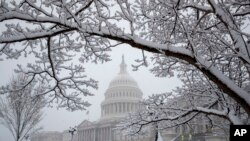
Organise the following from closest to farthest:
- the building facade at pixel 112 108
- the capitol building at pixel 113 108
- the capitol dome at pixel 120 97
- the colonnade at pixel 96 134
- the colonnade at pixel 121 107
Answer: the colonnade at pixel 96 134 < the capitol building at pixel 113 108 < the building facade at pixel 112 108 < the colonnade at pixel 121 107 < the capitol dome at pixel 120 97

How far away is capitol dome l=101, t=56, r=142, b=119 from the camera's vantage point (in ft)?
296

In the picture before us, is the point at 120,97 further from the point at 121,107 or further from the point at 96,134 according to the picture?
the point at 96,134

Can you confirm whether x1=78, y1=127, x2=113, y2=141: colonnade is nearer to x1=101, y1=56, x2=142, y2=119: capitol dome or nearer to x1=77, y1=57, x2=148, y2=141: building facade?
x1=77, y1=57, x2=148, y2=141: building facade

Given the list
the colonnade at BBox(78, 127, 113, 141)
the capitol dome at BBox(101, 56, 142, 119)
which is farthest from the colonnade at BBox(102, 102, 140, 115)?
the colonnade at BBox(78, 127, 113, 141)

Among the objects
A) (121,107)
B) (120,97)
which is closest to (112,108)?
(121,107)

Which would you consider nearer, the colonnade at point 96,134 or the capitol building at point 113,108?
the colonnade at point 96,134

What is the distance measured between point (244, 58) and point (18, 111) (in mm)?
15554

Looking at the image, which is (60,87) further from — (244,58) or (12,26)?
(244,58)

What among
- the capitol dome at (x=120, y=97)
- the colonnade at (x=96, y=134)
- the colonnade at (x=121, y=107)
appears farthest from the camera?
the capitol dome at (x=120, y=97)

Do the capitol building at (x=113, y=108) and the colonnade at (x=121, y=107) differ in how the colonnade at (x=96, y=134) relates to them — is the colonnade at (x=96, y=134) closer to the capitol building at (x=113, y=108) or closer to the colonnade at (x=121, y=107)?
the capitol building at (x=113, y=108)

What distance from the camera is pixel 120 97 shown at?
298 ft

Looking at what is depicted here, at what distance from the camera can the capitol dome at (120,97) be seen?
90.2m

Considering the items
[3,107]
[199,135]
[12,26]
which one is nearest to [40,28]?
[12,26]

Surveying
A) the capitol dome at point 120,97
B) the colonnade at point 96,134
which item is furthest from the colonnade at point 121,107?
the colonnade at point 96,134
